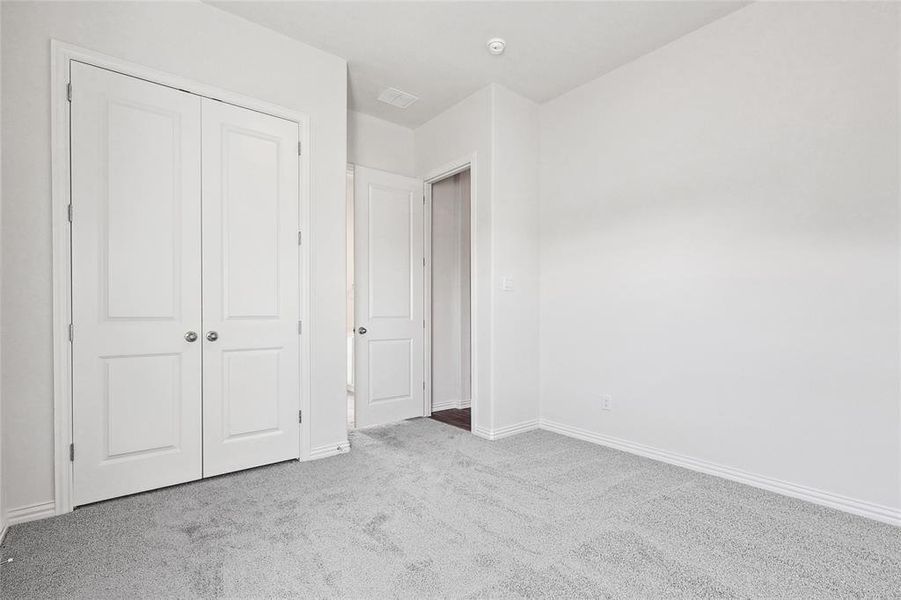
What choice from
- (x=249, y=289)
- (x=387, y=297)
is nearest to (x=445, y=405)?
(x=387, y=297)

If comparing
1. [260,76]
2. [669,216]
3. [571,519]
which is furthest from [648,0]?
[571,519]

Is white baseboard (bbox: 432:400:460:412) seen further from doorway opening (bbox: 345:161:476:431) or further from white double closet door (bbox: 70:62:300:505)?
white double closet door (bbox: 70:62:300:505)

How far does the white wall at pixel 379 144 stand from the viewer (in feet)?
13.4

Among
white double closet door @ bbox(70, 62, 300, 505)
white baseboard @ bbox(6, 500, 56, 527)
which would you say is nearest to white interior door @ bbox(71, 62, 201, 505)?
white double closet door @ bbox(70, 62, 300, 505)

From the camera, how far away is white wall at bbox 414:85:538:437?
11.9 feet

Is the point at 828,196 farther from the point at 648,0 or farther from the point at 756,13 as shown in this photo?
the point at 648,0

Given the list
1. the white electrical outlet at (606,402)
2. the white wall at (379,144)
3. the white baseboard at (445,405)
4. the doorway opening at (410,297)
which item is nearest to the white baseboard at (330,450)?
the doorway opening at (410,297)

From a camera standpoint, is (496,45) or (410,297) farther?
(410,297)

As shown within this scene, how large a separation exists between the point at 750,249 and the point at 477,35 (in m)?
2.15

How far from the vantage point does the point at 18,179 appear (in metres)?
2.16

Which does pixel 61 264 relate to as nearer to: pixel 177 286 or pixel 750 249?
pixel 177 286

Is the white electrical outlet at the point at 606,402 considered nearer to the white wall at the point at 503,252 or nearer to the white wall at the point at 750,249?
the white wall at the point at 750,249

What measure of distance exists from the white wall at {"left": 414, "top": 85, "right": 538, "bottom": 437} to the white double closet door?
4.72 ft

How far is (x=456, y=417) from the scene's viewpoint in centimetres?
432
